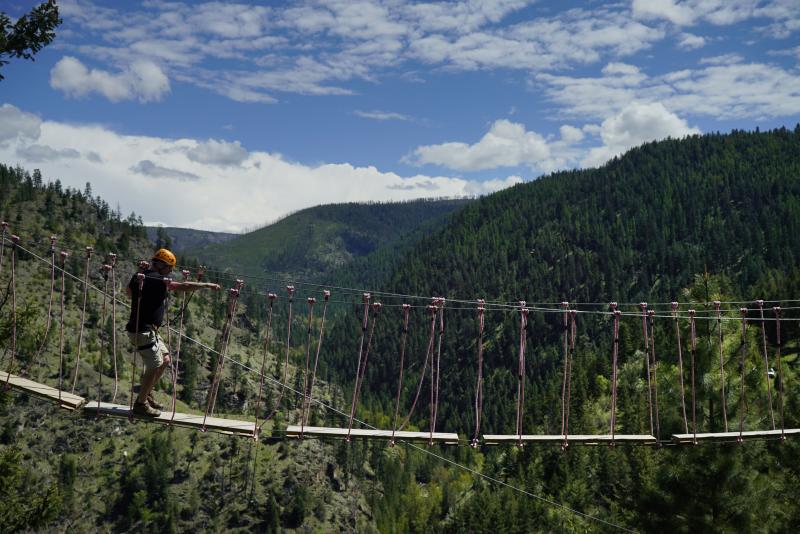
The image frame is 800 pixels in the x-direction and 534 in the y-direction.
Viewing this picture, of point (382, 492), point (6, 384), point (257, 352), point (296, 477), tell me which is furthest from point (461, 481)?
point (6, 384)

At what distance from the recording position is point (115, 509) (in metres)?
91.5

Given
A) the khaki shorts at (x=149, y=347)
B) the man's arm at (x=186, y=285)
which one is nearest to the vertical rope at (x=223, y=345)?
the man's arm at (x=186, y=285)

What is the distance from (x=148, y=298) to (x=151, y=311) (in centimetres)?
20

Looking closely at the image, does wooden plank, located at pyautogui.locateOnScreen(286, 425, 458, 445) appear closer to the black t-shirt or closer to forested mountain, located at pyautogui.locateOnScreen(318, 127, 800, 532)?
the black t-shirt

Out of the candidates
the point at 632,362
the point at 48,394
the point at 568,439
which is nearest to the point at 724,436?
the point at 568,439

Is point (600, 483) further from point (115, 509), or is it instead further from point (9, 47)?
point (115, 509)

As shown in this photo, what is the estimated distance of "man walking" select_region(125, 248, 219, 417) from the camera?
8602 millimetres

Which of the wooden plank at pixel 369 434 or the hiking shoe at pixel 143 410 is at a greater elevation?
the hiking shoe at pixel 143 410

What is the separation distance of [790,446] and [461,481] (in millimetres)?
94853

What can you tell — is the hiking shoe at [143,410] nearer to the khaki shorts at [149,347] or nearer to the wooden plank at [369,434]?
the khaki shorts at [149,347]

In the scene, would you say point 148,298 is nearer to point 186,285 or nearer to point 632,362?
point 186,285

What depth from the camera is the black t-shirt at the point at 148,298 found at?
8.63m

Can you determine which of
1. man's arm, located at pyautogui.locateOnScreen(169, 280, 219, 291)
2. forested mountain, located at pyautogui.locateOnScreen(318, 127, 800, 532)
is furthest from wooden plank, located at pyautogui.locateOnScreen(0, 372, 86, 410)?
forested mountain, located at pyautogui.locateOnScreen(318, 127, 800, 532)

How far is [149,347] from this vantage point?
28.9 feet
